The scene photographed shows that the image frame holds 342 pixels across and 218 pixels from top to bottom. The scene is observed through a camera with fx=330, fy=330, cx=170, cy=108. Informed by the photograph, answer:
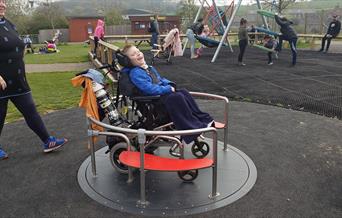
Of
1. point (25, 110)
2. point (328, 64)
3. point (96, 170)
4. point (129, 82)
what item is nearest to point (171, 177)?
point (96, 170)

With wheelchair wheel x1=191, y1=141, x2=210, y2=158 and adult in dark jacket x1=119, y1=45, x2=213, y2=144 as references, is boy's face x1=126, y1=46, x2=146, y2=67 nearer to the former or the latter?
adult in dark jacket x1=119, y1=45, x2=213, y2=144

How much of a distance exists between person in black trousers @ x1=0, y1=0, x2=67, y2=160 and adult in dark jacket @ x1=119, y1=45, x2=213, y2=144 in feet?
4.24

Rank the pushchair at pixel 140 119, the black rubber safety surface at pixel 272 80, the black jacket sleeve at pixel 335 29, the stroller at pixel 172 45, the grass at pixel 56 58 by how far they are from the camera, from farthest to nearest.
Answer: the grass at pixel 56 58
the black jacket sleeve at pixel 335 29
the stroller at pixel 172 45
the black rubber safety surface at pixel 272 80
the pushchair at pixel 140 119

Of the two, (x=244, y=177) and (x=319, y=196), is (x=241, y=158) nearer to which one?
(x=244, y=177)

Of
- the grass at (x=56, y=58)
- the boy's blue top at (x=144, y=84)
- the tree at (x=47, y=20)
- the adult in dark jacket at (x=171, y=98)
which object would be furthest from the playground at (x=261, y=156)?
the tree at (x=47, y=20)

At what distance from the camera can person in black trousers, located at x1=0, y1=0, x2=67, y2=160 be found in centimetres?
365

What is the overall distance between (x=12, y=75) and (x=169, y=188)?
2.19 metres

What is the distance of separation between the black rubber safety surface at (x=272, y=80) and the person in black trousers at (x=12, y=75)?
13.7ft

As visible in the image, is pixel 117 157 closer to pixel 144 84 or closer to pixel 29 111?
pixel 144 84

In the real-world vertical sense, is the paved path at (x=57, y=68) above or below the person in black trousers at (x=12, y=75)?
below

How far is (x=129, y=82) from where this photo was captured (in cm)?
346

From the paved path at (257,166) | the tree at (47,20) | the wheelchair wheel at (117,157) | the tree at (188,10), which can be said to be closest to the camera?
the paved path at (257,166)

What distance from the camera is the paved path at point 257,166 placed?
292 cm

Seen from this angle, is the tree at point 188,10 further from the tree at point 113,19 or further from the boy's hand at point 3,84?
the boy's hand at point 3,84
